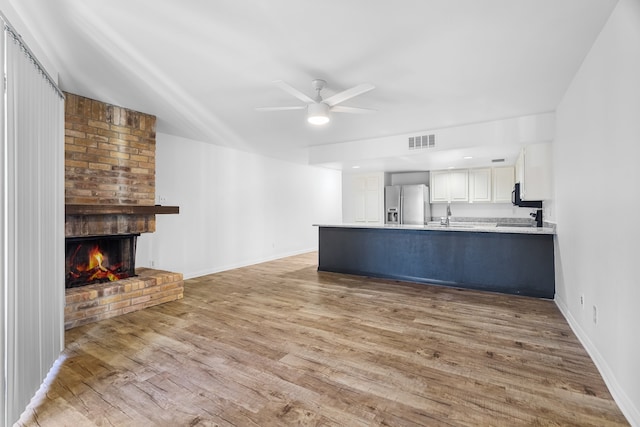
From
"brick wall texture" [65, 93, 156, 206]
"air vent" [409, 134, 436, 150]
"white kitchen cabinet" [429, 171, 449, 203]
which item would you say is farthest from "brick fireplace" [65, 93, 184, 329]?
"white kitchen cabinet" [429, 171, 449, 203]

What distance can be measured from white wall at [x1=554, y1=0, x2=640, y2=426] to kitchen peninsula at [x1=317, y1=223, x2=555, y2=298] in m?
1.14

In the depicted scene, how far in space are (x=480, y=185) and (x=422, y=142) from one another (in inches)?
101

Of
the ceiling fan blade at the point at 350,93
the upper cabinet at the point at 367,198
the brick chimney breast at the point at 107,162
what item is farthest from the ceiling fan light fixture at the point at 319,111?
the upper cabinet at the point at 367,198

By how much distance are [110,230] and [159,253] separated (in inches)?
48.8

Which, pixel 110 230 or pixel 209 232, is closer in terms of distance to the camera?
pixel 110 230

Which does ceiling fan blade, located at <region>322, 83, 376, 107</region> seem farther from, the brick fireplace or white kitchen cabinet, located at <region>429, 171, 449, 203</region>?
white kitchen cabinet, located at <region>429, 171, 449, 203</region>

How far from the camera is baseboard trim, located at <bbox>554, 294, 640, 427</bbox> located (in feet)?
5.48

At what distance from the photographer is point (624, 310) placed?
1.82 meters

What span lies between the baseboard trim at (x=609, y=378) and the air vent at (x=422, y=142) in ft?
9.15

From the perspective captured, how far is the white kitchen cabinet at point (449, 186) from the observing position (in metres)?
6.80

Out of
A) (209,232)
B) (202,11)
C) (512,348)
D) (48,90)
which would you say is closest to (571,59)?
(512,348)

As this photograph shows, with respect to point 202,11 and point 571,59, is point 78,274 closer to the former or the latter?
point 202,11

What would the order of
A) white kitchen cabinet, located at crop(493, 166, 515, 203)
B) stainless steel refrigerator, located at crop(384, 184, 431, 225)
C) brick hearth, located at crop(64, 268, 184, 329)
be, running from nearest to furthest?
brick hearth, located at crop(64, 268, 184, 329), white kitchen cabinet, located at crop(493, 166, 515, 203), stainless steel refrigerator, located at crop(384, 184, 431, 225)

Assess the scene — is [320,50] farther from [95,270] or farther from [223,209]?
[223,209]
